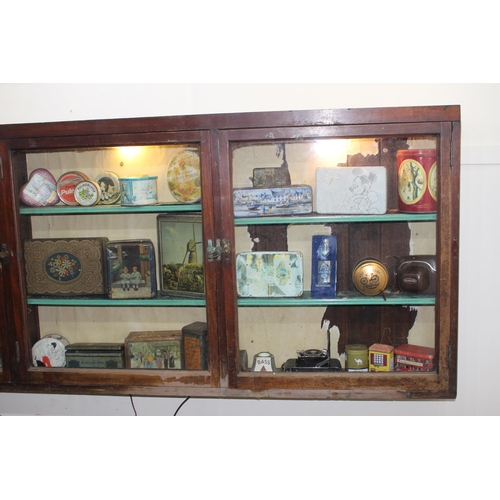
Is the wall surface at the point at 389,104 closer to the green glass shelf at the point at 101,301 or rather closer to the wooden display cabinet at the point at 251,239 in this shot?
the wooden display cabinet at the point at 251,239

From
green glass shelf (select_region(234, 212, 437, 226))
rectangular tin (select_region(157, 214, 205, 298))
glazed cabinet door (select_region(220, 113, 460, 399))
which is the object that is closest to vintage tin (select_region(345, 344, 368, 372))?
glazed cabinet door (select_region(220, 113, 460, 399))

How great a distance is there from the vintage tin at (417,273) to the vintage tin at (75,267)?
1156 mm

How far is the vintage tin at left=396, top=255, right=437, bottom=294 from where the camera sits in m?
1.92

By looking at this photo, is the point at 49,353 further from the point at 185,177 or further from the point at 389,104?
the point at 389,104

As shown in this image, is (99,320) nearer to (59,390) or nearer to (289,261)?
(59,390)

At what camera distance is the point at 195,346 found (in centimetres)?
205

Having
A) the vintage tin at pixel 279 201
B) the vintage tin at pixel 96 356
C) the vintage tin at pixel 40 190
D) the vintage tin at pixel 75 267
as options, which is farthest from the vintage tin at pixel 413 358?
the vintage tin at pixel 40 190

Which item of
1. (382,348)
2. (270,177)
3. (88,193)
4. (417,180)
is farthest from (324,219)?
(88,193)

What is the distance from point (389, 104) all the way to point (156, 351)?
1347 mm

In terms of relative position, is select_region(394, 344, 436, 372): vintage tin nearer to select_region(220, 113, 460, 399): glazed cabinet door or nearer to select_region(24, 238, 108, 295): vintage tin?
select_region(220, 113, 460, 399): glazed cabinet door

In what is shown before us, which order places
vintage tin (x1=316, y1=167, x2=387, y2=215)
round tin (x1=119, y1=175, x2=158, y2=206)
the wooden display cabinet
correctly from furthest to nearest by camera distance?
round tin (x1=119, y1=175, x2=158, y2=206), vintage tin (x1=316, y1=167, x2=387, y2=215), the wooden display cabinet

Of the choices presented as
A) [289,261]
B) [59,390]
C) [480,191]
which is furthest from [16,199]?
[480,191]

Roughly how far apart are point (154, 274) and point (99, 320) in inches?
13.1

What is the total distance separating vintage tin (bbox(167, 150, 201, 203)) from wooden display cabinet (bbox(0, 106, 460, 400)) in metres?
0.03
